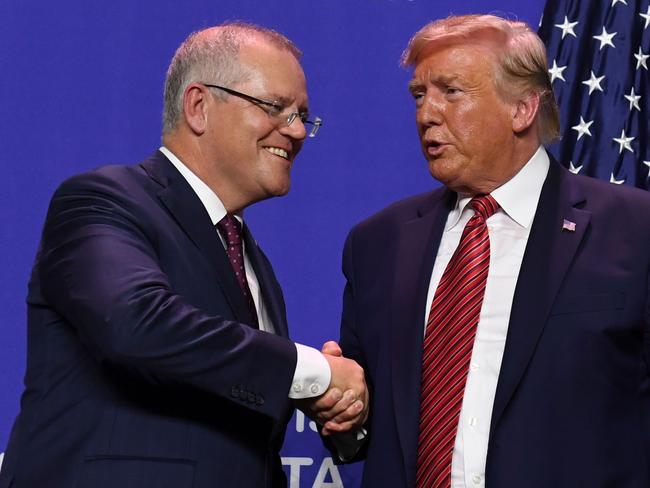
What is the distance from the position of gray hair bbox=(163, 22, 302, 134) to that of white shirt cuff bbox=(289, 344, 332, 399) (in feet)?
2.32

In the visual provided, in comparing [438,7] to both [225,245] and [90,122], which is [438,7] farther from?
[225,245]

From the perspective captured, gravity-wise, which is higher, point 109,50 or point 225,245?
point 109,50

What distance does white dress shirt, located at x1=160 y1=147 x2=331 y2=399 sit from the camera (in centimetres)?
210

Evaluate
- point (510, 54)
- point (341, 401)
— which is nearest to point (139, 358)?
point (341, 401)

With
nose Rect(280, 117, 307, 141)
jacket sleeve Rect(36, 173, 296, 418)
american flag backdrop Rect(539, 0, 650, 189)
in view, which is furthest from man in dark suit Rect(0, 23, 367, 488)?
american flag backdrop Rect(539, 0, 650, 189)

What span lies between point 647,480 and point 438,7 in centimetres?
184

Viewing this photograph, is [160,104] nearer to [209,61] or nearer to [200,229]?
[209,61]

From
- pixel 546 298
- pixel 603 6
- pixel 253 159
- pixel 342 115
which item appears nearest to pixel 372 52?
pixel 342 115

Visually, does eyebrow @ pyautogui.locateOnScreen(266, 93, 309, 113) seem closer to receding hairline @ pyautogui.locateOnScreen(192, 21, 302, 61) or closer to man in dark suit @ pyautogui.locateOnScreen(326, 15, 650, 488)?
receding hairline @ pyautogui.locateOnScreen(192, 21, 302, 61)

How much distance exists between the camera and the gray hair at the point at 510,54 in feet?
8.08

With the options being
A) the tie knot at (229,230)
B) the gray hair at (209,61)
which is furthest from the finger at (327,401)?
the gray hair at (209,61)

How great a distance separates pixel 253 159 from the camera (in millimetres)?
2455

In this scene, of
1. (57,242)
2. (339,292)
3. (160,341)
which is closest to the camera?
(160,341)

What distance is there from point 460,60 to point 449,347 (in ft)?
2.22
